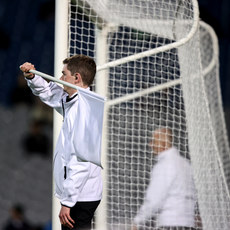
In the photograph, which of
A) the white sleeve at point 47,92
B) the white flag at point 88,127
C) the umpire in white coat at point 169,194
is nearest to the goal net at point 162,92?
the umpire in white coat at point 169,194

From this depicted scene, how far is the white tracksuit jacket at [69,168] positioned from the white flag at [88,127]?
1.4 inches

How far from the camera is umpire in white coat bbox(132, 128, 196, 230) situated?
11.1 ft

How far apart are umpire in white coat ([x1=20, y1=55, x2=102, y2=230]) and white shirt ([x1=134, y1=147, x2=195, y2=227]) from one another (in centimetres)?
104

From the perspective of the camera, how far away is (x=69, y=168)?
90.0 inches

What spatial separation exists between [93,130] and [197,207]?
1.51 m

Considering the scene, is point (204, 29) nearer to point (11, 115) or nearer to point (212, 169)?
point (212, 169)

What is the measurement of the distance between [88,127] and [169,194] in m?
1.26

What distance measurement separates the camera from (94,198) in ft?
7.80

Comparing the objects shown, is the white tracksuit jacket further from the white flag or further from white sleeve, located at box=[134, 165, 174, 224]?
white sleeve, located at box=[134, 165, 174, 224]

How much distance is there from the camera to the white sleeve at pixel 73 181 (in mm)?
2248

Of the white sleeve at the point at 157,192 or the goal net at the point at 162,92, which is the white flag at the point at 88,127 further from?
the white sleeve at the point at 157,192

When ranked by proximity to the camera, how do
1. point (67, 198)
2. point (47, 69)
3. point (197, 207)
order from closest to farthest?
point (67, 198) < point (197, 207) < point (47, 69)

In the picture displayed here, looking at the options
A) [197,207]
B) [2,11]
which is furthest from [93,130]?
[2,11]

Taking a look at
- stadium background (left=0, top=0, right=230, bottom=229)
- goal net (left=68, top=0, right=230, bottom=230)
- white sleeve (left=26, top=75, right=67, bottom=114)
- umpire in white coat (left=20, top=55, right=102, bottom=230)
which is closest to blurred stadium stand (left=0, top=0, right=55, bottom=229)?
stadium background (left=0, top=0, right=230, bottom=229)
